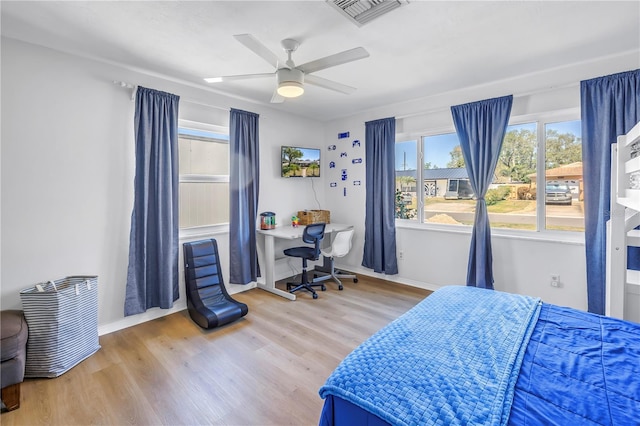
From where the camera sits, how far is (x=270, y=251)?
3.94 metres

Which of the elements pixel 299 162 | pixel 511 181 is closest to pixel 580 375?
pixel 511 181

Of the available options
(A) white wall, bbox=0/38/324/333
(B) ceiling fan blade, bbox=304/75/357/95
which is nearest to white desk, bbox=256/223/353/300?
(A) white wall, bbox=0/38/324/333

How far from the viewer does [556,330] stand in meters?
1.50

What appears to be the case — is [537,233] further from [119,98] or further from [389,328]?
[119,98]


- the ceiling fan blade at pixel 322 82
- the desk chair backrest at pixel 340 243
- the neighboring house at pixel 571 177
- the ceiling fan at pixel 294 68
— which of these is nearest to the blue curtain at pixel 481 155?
the neighboring house at pixel 571 177

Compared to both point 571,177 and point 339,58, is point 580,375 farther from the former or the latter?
point 571,177

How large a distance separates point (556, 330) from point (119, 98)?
385cm

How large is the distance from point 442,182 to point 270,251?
8.18 feet

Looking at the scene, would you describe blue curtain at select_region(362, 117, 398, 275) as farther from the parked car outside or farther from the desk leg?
the parked car outside

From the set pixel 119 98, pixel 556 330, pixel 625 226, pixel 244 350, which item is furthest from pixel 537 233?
pixel 119 98

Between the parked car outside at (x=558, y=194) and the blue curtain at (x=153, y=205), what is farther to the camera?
the parked car outside at (x=558, y=194)

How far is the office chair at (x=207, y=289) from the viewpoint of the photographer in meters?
2.97

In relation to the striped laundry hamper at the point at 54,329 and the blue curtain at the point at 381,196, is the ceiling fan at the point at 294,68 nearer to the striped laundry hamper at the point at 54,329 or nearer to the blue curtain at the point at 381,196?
the blue curtain at the point at 381,196

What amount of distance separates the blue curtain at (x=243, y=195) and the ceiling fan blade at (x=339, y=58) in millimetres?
1692
